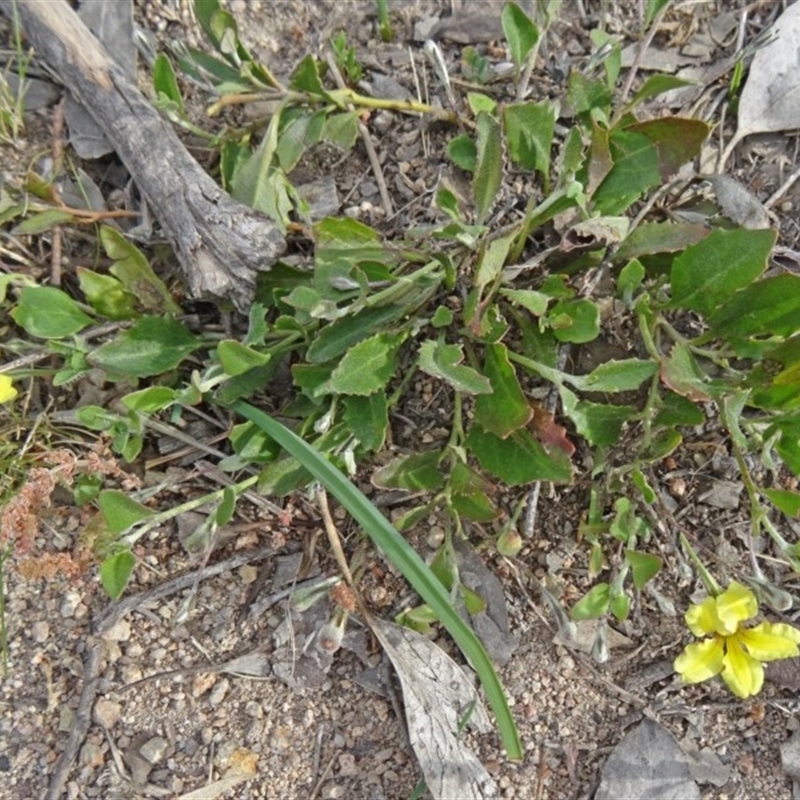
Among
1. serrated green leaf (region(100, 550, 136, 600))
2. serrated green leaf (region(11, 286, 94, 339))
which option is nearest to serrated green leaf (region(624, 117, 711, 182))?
serrated green leaf (region(11, 286, 94, 339))

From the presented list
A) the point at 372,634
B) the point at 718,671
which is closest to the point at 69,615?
the point at 372,634

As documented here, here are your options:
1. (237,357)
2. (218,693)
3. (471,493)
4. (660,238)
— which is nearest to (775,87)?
(660,238)

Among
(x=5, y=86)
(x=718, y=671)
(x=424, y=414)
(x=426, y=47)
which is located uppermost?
(x=5, y=86)

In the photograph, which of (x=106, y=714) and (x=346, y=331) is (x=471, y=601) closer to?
(x=346, y=331)

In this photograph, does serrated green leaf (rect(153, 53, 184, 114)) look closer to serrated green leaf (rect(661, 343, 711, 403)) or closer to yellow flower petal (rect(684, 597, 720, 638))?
serrated green leaf (rect(661, 343, 711, 403))

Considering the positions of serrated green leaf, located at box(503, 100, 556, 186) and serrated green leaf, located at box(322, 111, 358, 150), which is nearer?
serrated green leaf, located at box(503, 100, 556, 186)

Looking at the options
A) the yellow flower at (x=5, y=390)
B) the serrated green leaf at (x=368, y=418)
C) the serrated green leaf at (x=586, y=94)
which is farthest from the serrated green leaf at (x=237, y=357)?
the serrated green leaf at (x=586, y=94)

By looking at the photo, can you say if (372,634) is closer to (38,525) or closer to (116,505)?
(116,505)
